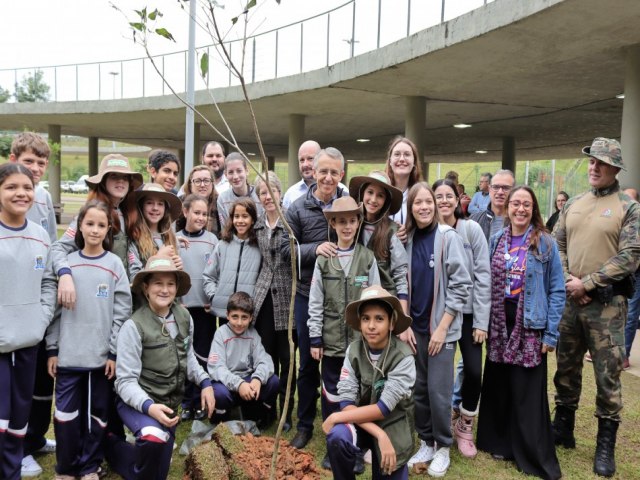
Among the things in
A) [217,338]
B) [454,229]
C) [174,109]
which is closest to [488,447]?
A: [454,229]

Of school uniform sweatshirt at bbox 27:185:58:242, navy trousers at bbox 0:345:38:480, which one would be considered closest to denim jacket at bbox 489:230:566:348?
navy trousers at bbox 0:345:38:480

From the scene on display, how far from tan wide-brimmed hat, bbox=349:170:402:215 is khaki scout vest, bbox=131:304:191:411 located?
65.4 inches

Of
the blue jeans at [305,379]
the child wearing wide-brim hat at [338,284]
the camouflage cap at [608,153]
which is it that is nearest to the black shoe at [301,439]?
the blue jeans at [305,379]

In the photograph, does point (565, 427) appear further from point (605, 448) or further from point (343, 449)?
point (343, 449)

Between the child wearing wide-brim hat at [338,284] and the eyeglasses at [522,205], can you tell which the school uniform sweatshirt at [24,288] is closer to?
the child wearing wide-brim hat at [338,284]

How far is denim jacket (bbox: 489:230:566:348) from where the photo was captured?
12.8 ft

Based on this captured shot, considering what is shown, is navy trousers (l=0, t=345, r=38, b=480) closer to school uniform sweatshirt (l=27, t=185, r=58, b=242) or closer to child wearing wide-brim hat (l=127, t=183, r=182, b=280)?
child wearing wide-brim hat (l=127, t=183, r=182, b=280)

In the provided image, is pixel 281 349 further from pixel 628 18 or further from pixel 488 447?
pixel 628 18

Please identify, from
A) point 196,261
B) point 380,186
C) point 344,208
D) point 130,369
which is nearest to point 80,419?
point 130,369

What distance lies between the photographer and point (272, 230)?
4508 millimetres

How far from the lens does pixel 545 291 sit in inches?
155

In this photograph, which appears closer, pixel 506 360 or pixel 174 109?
pixel 506 360

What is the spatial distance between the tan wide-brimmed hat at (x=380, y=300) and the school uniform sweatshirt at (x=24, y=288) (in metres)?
1.86

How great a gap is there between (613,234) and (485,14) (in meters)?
4.00
